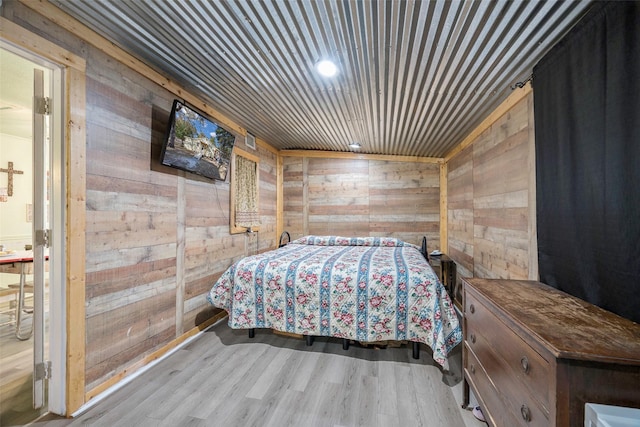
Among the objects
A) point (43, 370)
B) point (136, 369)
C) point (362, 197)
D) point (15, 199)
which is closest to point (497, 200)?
point (362, 197)

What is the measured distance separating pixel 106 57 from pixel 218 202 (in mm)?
1598

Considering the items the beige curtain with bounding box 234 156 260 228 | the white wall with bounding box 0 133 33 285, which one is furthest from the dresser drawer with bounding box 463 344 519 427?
the white wall with bounding box 0 133 33 285

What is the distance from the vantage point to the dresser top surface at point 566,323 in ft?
2.67

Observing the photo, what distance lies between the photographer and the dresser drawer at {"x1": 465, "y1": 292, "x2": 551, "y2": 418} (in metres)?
0.91

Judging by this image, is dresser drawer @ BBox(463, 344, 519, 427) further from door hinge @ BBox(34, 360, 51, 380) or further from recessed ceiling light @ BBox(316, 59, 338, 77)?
door hinge @ BBox(34, 360, 51, 380)

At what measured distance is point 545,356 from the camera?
88 cm

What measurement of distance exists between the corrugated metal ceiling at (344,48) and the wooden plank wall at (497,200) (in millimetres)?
317

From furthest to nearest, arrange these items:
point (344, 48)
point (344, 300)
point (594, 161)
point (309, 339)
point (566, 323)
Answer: point (309, 339) → point (344, 300) → point (344, 48) → point (594, 161) → point (566, 323)

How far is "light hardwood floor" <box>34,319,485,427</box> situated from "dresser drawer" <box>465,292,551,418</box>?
0.56m

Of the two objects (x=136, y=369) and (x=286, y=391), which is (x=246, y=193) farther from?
(x=286, y=391)

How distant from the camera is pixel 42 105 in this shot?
5.41 feet

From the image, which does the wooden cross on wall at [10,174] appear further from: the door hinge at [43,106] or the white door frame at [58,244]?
the white door frame at [58,244]

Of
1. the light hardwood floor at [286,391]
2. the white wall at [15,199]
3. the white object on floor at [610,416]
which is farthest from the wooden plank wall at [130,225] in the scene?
the white wall at [15,199]

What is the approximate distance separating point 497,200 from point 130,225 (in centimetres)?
315
